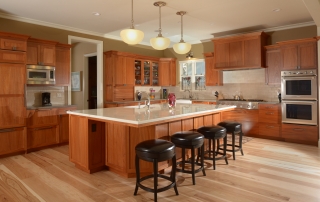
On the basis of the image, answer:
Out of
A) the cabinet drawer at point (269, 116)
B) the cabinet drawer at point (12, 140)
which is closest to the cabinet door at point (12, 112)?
the cabinet drawer at point (12, 140)

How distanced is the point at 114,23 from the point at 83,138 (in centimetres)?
304

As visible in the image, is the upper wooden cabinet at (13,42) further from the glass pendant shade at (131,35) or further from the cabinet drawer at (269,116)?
the cabinet drawer at (269,116)

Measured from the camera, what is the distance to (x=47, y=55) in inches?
191

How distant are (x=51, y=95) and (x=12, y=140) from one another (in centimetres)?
141

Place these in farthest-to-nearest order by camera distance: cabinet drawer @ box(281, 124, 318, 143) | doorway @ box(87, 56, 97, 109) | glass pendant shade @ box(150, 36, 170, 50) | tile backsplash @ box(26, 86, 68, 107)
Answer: doorway @ box(87, 56, 97, 109) → tile backsplash @ box(26, 86, 68, 107) → cabinet drawer @ box(281, 124, 318, 143) → glass pendant shade @ box(150, 36, 170, 50)

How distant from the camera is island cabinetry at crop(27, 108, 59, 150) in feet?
14.5

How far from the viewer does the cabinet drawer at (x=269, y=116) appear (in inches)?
205

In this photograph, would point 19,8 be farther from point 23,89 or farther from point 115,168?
point 115,168

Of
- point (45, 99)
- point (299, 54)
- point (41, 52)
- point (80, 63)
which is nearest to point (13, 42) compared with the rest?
point (41, 52)

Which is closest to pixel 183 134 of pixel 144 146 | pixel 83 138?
pixel 144 146

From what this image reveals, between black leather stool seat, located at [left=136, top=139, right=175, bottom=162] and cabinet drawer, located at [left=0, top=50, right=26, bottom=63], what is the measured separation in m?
3.22

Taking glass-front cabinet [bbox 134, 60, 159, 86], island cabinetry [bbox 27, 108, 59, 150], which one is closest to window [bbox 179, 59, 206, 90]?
glass-front cabinet [bbox 134, 60, 159, 86]

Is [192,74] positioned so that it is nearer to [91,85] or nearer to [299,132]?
[91,85]

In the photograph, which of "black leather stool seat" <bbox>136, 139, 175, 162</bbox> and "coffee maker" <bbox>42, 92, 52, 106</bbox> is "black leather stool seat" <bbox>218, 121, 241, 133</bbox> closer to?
"black leather stool seat" <bbox>136, 139, 175, 162</bbox>
